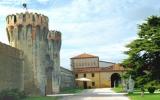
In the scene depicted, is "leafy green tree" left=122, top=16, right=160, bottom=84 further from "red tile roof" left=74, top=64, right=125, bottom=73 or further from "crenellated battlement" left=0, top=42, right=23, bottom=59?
"red tile roof" left=74, top=64, right=125, bottom=73

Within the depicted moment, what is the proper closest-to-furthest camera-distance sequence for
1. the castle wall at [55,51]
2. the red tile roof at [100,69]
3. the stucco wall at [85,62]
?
the castle wall at [55,51] < the red tile roof at [100,69] < the stucco wall at [85,62]

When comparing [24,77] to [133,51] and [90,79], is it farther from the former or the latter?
[90,79]

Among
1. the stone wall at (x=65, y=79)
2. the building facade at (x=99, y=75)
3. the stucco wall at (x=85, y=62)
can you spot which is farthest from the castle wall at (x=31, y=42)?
the stucco wall at (x=85, y=62)

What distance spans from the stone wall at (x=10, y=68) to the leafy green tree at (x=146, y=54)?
51.2ft

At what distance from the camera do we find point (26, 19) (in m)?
45.7

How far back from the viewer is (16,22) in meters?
45.7

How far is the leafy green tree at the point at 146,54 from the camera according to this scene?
20734mm

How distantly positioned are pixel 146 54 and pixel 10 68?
62.8 ft

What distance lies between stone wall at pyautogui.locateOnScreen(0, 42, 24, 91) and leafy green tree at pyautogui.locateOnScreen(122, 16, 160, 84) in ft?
51.2

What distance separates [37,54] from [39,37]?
5.75 ft

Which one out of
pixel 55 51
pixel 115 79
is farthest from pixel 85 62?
pixel 55 51

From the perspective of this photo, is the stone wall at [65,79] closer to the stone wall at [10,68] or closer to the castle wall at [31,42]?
the castle wall at [31,42]

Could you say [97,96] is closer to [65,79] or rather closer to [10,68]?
[10,68]

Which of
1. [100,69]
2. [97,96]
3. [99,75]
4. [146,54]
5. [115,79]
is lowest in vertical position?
[97,96]
